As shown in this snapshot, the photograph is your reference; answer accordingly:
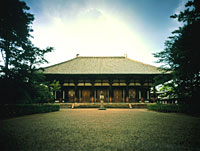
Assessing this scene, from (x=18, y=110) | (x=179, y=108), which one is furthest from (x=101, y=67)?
(x=18, y=110)

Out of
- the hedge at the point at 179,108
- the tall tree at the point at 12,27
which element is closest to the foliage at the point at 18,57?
the tall tree at the point at 12,27

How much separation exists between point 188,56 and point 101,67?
12.1 meters

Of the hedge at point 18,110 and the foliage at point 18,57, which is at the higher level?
the foliage at point 18,57

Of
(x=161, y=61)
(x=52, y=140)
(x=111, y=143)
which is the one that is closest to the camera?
(x=111, y=143)

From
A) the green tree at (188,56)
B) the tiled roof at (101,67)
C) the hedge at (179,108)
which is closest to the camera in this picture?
the green tree at (188,56)

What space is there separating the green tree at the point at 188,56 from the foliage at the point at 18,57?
7443mm

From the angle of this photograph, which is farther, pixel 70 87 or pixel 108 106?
pixel 70 87

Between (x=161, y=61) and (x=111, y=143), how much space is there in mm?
7161

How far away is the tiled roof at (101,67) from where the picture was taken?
15508mm

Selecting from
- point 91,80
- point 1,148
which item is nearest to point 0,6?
point 1,148

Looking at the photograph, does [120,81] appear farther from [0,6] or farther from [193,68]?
[0,6]

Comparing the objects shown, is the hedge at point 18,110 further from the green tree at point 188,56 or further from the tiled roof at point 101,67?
the green tree at point 188,56

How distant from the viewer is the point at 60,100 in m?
15.4

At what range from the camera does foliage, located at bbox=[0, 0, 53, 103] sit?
5.64 meters
